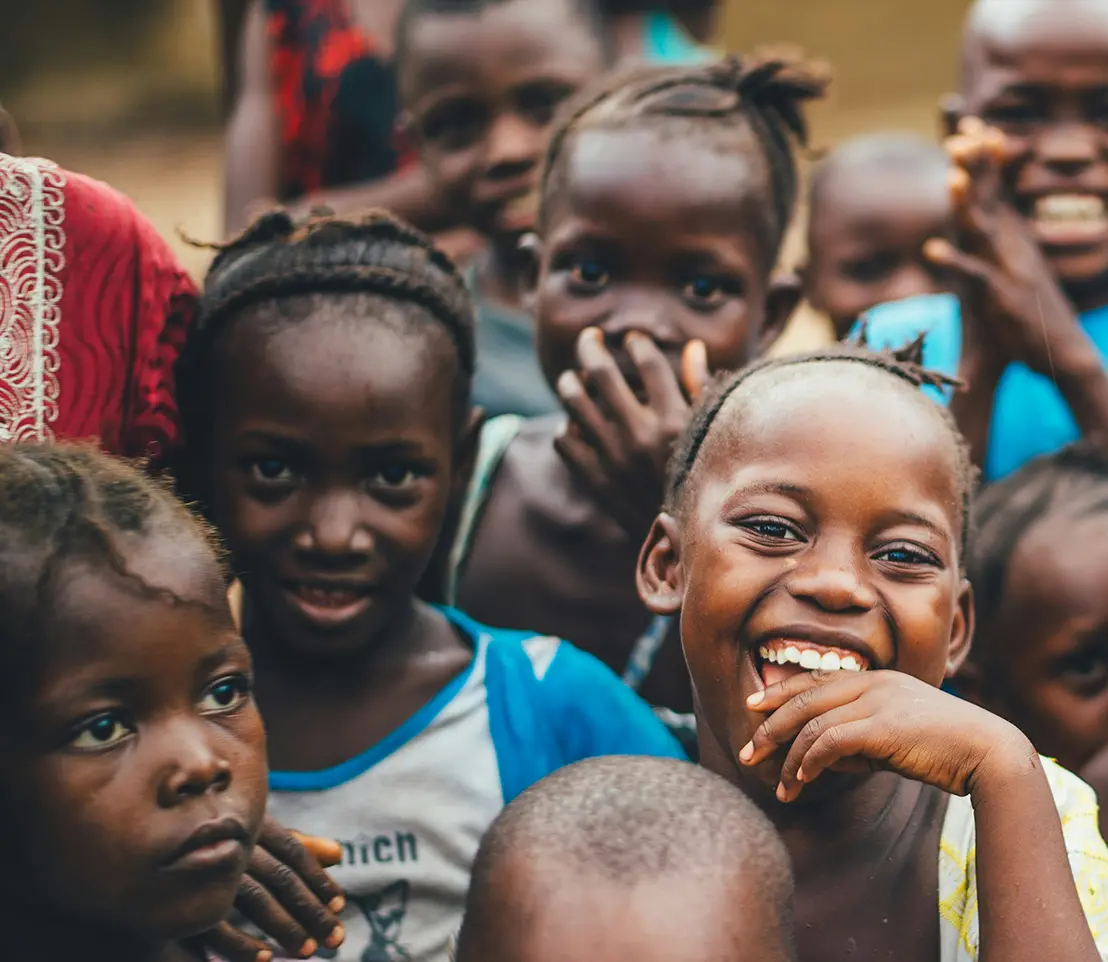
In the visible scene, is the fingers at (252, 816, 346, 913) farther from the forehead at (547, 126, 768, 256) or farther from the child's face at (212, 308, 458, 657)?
the forehead at (547, 126, 768, 256)

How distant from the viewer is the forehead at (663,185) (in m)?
2.99

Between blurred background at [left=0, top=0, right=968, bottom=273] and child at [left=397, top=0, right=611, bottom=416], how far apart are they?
389cm

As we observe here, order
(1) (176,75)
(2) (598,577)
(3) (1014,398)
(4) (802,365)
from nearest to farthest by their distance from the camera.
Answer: (4) (802,365) < (2) (598,577) < (3) (1014,398) < (1) (176,75)

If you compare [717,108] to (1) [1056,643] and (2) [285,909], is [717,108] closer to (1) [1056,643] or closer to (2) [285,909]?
(1) [1056,643]

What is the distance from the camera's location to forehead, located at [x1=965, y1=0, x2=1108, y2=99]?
3533 millimetres

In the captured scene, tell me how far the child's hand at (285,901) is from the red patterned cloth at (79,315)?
61 cm

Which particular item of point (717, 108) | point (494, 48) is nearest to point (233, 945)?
point (717, 108)

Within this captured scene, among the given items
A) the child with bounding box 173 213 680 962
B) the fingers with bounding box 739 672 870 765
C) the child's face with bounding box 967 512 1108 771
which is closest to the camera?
the fingers with bounding box 739 672 870 765

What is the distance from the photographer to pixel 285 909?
2121 mm

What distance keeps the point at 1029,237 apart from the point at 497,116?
1.23m

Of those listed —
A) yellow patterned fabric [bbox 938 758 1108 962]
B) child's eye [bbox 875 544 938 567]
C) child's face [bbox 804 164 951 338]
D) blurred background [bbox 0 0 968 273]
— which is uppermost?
child's eye [bbox 875 544 938 567]

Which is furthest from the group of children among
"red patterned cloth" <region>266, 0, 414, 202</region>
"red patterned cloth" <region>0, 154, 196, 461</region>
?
"red patterned cloth" <region>266, 0, 414, 202</region>

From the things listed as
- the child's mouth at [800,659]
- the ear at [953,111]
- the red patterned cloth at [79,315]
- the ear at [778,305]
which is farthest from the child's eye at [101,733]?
the ear at [953,111]

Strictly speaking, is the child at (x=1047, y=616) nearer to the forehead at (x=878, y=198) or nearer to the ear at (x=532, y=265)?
the ear at (x=532, y=265)
